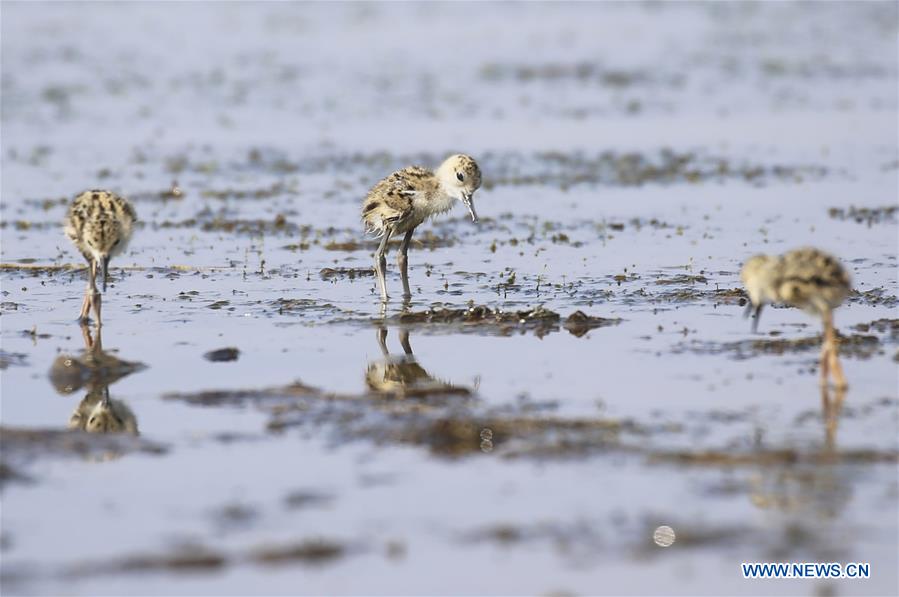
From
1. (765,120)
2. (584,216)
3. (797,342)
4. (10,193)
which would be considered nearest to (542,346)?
(797,342)

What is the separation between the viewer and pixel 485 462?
29.9 ft

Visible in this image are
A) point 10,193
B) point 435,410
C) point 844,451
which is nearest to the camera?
point 844,451

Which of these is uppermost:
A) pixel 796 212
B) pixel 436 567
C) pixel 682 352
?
pixel 796 212

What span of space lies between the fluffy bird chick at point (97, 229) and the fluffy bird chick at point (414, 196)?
8.28 ft

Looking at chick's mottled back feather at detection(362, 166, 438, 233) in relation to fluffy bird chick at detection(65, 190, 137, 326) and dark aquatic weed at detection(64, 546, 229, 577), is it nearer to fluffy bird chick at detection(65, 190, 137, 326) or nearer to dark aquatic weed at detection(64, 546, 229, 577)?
fluffy bird chick at detection(65, 190, 137, 326)

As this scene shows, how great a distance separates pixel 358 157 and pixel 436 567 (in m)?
17.1

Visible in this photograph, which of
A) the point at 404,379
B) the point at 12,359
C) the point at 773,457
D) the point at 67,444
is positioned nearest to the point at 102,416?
the point at 67,444

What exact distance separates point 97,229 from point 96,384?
2.19m

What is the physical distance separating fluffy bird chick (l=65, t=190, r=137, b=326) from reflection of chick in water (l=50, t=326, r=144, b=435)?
0.85 meters

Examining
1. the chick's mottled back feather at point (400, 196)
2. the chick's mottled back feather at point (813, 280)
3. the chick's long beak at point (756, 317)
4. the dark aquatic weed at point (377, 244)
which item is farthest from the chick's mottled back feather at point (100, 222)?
the chick's mottled back feather at point (813, 280)

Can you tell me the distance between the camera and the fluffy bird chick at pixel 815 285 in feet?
34.7

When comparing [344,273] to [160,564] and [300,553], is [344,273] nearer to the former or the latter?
[300,553]

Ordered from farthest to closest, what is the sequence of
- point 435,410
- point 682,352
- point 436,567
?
point 682,352 → point 435,410 → point 436,567

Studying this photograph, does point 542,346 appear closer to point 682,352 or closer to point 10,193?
point 682,352
